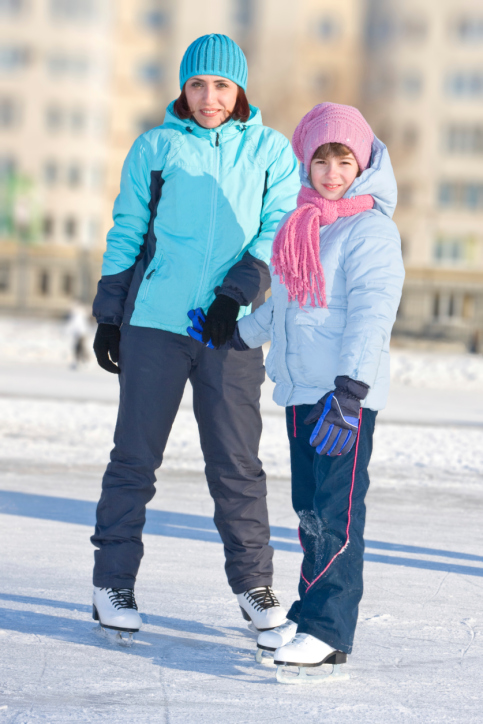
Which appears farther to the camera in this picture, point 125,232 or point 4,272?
point 4,272

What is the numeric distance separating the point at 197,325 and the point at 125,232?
0.38m

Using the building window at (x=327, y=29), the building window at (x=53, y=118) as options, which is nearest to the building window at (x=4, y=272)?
the building window at (x=53, y=118)

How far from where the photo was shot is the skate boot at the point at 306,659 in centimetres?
260

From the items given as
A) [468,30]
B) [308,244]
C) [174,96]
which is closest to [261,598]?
[308,244]

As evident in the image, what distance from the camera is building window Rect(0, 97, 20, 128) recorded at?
46.3 metres

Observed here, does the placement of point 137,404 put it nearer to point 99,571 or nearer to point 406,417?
point 99,571

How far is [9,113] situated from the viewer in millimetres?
46531

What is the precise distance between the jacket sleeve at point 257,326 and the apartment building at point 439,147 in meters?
30.9

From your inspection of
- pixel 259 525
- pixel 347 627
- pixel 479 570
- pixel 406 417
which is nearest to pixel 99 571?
pixel 259 525

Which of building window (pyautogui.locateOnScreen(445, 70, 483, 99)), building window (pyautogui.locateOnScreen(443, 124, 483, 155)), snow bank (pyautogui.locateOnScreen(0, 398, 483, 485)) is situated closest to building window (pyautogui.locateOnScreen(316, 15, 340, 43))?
building window (pyautogui.locateOnScreen(445, 70, 483, 99))

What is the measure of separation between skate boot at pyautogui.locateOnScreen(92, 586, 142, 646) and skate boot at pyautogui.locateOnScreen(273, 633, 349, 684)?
1.53 ft

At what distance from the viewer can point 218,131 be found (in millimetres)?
3045

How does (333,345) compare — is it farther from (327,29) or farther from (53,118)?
(53,118)

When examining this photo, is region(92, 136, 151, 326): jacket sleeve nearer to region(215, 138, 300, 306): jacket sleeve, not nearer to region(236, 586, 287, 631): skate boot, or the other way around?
region(215, 138, 300, 306): jacket sleeve
